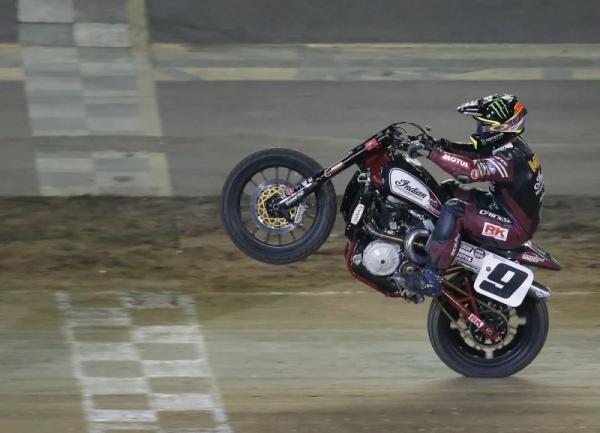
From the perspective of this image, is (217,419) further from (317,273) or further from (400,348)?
(317,273)

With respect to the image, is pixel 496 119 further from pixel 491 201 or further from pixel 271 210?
pixel 271 210

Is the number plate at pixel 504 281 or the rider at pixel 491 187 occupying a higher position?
the rider at pixel 491 187

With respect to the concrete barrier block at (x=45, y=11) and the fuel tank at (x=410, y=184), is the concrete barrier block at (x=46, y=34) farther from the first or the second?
the fuel tank at (x=410, y=184)

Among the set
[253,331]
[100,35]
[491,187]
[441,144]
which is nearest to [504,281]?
[491,187]

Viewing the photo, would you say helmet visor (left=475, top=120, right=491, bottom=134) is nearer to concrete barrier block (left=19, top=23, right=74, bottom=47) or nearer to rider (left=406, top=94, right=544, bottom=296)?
rider (left=406, top=94, right=544, bottom=296)

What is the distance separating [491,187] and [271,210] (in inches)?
56.8

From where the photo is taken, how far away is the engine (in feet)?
24.5

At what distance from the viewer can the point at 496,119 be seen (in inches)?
286

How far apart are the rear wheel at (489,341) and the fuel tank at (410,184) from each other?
69 cm

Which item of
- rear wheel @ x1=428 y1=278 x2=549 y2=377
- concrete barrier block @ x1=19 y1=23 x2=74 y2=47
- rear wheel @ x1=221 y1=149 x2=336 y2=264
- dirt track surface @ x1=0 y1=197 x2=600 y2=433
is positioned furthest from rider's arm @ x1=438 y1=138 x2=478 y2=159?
concrete barrier block @ x1=19 y1=23 x2=74 y2=47

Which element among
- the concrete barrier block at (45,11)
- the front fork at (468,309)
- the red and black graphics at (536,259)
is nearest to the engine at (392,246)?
the front fork at (468,309)

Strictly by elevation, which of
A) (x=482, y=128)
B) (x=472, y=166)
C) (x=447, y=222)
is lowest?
(x=447, y=222)

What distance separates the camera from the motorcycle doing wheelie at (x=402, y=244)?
24.3 feet

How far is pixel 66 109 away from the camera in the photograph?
1328 cm
